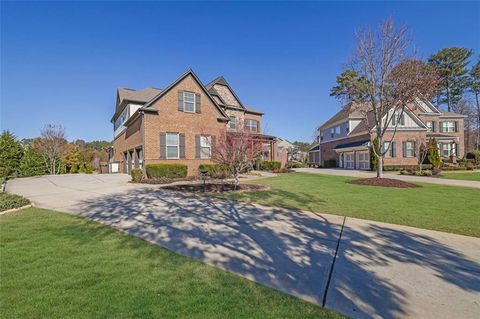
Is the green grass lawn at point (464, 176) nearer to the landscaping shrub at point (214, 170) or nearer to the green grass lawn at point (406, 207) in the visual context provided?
the green grass lawn at point (406, 207)

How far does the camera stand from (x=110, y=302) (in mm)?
2828

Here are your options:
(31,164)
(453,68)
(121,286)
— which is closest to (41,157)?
(31,164)

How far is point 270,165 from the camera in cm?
2806

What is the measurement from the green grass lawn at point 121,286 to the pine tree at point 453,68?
55358 mm

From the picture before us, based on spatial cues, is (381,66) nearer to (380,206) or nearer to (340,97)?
(340,97)

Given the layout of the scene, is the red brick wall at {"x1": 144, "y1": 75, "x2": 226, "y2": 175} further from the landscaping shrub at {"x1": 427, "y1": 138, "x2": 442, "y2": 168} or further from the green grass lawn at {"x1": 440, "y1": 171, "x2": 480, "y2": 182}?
the landscaping shrub at {"x1": 427, "y1": 138, "x2": 442, "y2": 168}

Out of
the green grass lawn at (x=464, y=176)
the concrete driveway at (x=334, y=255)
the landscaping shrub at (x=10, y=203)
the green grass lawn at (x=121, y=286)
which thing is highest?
the landscaping shrub at (x=10, y=203)

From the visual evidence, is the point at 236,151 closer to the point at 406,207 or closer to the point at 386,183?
the point at 406,207

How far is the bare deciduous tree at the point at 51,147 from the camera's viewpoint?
2879 cm

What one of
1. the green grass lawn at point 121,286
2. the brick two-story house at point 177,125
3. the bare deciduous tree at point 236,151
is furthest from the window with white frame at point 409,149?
the green grass lawn at point 121,286

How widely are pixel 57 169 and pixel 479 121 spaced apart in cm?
6966

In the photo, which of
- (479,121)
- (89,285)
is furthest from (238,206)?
(479,121)

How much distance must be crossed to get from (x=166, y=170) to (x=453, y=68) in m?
54.6

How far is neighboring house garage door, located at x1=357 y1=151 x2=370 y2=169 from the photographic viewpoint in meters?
30.0
